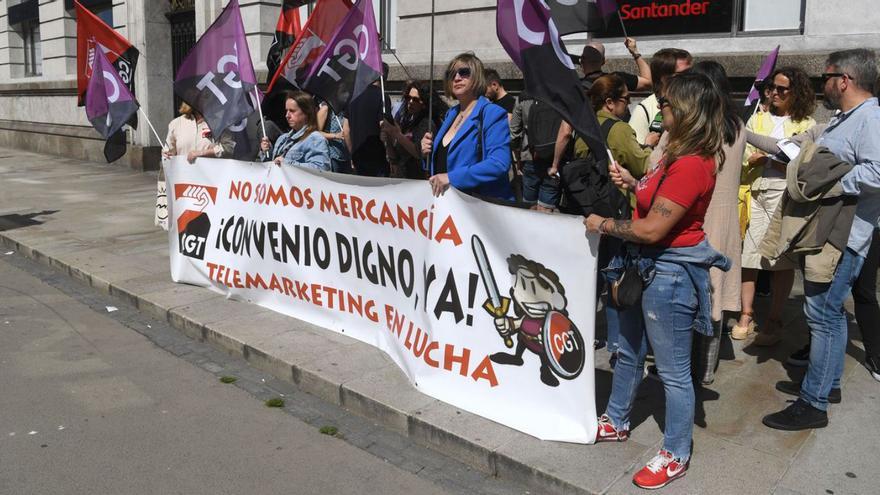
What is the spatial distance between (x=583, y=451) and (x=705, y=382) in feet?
3.40

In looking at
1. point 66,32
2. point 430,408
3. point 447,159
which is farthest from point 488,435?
point 66,32

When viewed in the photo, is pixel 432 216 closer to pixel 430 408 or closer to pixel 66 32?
pixel 430 408

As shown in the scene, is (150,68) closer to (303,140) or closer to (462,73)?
(303,140)

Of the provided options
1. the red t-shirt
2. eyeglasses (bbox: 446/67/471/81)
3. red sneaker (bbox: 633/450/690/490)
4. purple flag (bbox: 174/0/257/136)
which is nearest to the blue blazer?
eyeglasses (bbox: 446/67/471/81)

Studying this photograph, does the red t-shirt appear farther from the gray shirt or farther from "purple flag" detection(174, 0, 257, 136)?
"purple flag" detection(174, 0, 257, 136)

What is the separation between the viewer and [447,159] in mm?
4676

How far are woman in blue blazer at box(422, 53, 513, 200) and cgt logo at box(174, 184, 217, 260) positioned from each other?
278 centimetres

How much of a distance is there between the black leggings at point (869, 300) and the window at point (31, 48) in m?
22.7

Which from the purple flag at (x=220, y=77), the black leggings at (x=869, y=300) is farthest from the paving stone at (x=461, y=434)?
the purple flag at (x=220, y=77)

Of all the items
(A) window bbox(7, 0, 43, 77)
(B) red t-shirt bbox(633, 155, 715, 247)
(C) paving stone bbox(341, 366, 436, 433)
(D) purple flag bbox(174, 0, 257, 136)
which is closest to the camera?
(B) red t-shirt bbox(633, 155, 715, 247)

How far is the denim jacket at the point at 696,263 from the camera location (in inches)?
130

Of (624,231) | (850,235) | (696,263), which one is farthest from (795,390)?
(624,231)

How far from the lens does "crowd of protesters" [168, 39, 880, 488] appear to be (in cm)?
329

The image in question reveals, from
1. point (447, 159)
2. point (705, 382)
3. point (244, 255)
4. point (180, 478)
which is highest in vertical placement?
point (447, 159)
